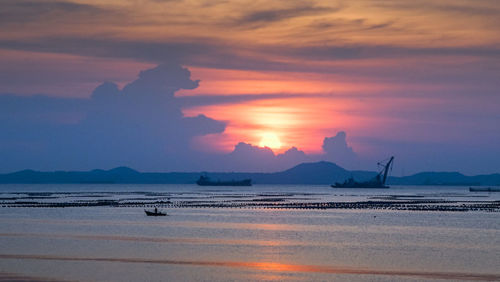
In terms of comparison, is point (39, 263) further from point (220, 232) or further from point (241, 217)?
point (241, 217)

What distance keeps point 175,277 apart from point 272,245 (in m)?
20.0

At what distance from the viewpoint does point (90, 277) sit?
44.0 meters

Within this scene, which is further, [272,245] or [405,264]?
[272,245]

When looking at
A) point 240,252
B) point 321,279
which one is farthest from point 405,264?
point 240,252

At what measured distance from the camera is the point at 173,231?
254ft

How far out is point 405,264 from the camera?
49.8 metres

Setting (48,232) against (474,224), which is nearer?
(48,232)

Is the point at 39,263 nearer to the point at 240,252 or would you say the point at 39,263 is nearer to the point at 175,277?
the point at 175,277

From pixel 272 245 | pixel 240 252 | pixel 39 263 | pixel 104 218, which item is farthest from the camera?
pixel 104 218

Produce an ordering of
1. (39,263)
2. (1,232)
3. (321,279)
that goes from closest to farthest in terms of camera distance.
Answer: (321,279) → (39,263) → (1,232)

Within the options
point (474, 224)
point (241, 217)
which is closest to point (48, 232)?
point (241, 217)

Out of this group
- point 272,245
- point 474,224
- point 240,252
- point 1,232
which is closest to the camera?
point 240,252

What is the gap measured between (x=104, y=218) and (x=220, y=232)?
93.0ft

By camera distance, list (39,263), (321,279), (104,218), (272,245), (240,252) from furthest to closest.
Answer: (104,218), (272,245), (240,252), (39,263), (321,279)
